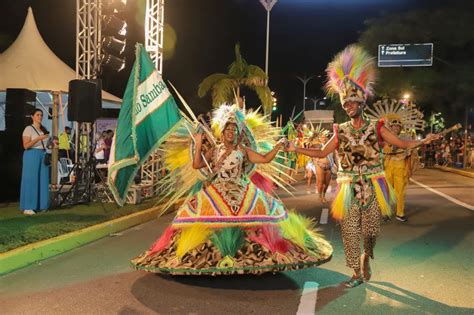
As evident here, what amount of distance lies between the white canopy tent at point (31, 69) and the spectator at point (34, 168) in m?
3.29

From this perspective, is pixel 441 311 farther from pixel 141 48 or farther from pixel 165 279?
pixel 141 48

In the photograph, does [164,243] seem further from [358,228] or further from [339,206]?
[358,228]

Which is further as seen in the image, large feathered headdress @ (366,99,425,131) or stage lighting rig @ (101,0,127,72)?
stage lighting rig @ (101,0,127,72)

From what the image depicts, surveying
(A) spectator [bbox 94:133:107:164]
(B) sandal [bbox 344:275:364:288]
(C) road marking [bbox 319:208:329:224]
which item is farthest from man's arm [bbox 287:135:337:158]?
(A) spectator [bbox 94:133:107:164]

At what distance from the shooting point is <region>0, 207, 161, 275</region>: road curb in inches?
273

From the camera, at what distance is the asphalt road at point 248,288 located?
527 centimetres

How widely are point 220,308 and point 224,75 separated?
19.4m

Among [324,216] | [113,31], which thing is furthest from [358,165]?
[113,31]

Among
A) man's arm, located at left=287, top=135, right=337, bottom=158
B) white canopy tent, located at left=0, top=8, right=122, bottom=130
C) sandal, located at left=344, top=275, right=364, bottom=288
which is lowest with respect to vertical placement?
sandal, located at left=344, top=275, right=364, bottom=288

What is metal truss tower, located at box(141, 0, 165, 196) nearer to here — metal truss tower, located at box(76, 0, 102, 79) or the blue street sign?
metal truss tower, located at box(76, 0, 102, 79)

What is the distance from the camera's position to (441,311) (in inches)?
204

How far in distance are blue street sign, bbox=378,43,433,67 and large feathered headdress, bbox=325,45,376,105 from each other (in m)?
32.8

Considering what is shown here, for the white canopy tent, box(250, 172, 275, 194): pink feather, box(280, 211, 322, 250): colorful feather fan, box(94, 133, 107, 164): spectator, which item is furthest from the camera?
box(94, 133, 107, 164): spectator

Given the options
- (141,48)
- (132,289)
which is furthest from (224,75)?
(132,289)
